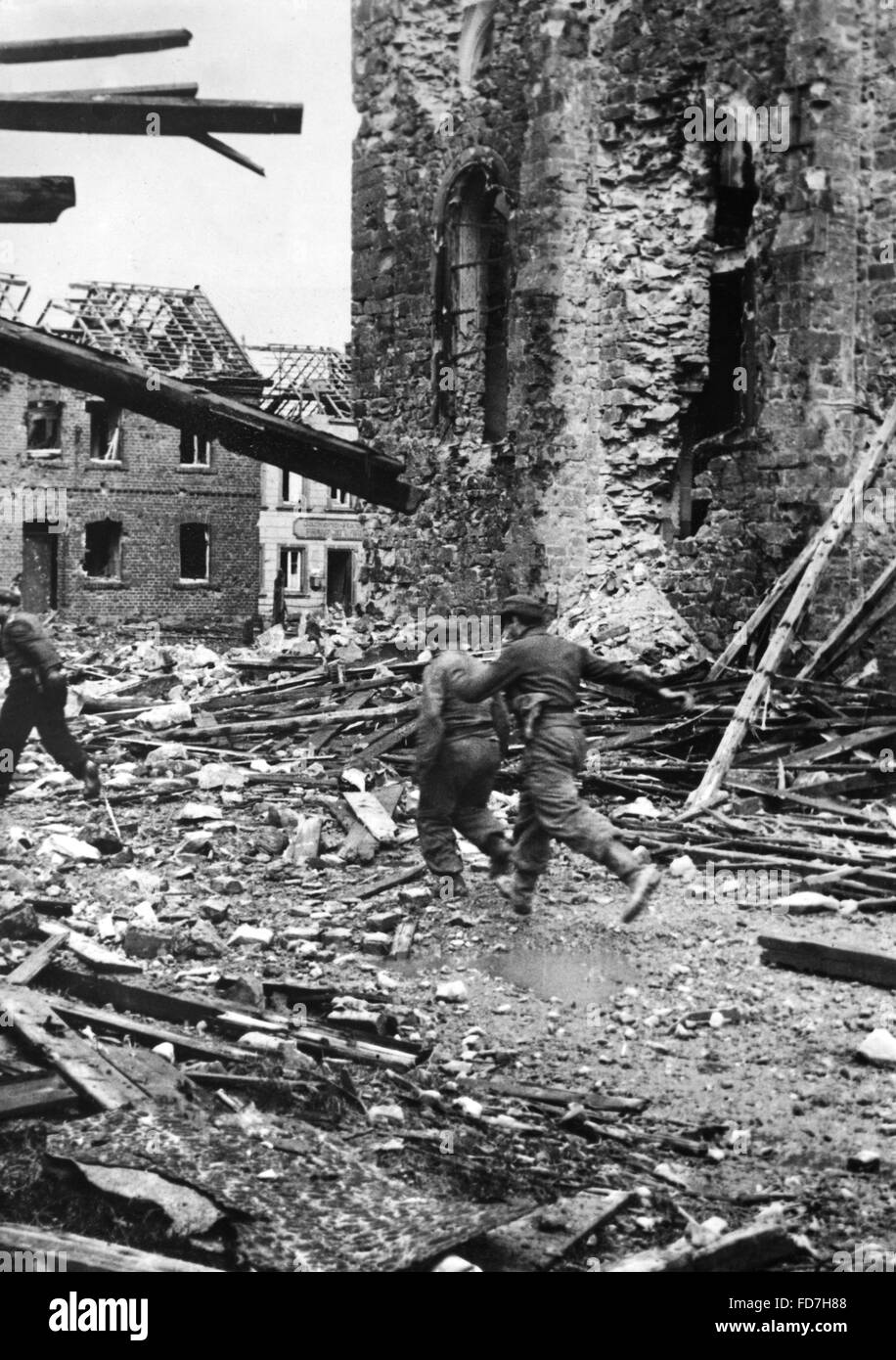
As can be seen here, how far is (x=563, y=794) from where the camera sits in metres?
8.25

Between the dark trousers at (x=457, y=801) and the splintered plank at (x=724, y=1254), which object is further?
the dark trousers at (x=457, y=801)

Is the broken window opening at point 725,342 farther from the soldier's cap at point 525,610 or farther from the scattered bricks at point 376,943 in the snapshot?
the scattered bricks at point 376,943

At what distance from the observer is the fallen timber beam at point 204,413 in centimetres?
1354

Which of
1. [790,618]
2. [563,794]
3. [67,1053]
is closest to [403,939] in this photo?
[563,794]

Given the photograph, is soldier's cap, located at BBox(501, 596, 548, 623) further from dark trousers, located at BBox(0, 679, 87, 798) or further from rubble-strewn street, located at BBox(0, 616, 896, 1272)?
dark trousers, located at BBox(0, 679, 87, 798)

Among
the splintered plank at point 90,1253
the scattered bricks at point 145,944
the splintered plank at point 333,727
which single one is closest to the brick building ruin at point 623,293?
the splintered plank at point 333,727

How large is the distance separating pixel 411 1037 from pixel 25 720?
17.1 ft

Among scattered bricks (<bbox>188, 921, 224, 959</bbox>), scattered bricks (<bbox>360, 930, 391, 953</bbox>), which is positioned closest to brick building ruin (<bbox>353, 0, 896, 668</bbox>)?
scattered bricks (<bbox>360, 930, 391, 953</bbox>)

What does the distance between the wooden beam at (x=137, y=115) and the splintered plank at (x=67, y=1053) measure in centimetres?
413

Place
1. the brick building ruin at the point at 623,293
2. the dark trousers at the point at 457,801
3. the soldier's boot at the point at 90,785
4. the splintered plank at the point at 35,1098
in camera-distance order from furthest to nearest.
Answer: the brick building ruin at the point at 623,293
the soldier's boot at the point at 90,785
the dark trousers at the point at 457,801
the splintered plank at the point at 35,1098

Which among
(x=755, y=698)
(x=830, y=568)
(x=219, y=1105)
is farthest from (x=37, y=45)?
(x=830, y=568)

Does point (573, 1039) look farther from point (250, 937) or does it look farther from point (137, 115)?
point (137, 115)

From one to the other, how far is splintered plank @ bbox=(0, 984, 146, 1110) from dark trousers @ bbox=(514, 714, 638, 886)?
300cm

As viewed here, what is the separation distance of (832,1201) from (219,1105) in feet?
7.66
